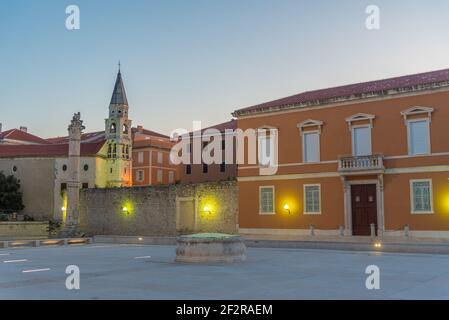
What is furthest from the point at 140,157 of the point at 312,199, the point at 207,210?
the point at 312,199

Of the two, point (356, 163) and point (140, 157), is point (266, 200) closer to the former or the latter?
point (356, 163)

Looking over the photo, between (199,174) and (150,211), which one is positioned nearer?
(150,211)

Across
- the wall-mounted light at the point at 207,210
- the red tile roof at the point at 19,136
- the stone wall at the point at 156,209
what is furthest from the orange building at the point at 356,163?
the red tile roof at the point at 19,136

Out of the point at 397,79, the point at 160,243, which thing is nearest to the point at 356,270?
the point at 160,243

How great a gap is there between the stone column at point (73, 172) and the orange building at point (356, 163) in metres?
13.7

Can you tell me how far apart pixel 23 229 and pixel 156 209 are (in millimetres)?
15767

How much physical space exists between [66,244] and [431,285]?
21746mm

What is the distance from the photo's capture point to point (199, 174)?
5044 cm

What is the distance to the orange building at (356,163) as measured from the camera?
2627cm

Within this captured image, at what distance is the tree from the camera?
56066 millimetres

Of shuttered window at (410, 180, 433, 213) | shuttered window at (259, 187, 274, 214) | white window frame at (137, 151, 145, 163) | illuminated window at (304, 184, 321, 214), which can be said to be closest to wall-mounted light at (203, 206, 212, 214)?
shuttered window at (259, 187, 274, 214)

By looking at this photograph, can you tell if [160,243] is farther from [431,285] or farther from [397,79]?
[431,285]

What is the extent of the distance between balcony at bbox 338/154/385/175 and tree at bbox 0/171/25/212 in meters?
40.6
